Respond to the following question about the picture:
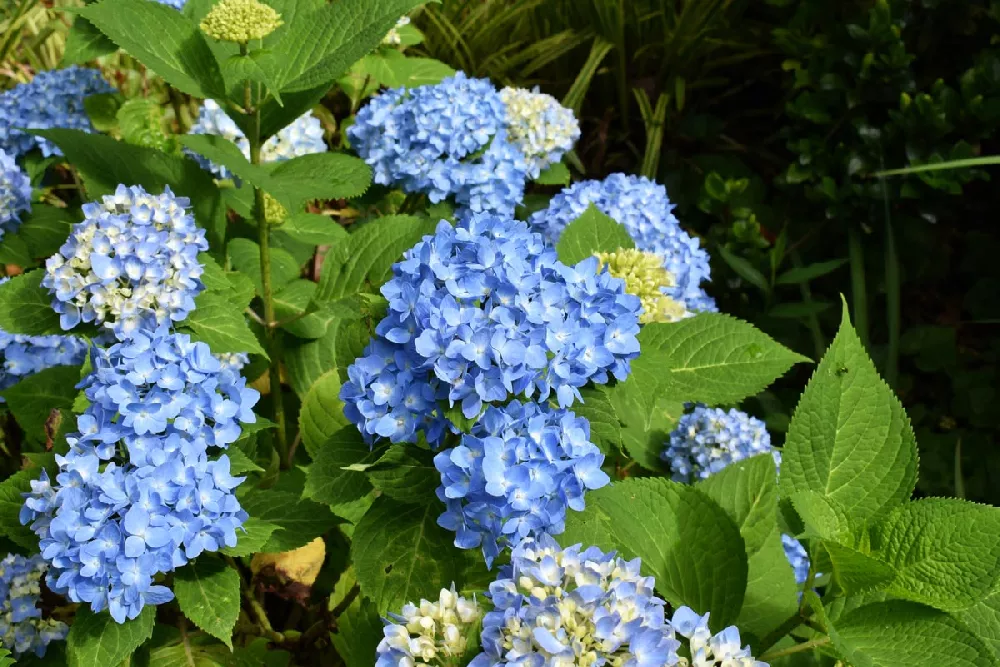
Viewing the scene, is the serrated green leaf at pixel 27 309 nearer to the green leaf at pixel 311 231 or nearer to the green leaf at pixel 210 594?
the green leaf at pixel 210 594

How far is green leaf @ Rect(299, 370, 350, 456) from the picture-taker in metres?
2.11

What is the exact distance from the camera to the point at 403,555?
1.37m

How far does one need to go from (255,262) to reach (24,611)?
1.10 m

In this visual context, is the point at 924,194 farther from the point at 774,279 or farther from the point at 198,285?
the point at 198,285

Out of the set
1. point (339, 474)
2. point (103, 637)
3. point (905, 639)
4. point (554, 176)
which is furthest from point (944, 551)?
point (554, 176)

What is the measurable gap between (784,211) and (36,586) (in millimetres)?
3376

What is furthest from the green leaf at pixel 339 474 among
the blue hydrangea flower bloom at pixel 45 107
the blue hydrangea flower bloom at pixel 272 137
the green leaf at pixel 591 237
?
the blue hydrangea flower bloom at pixel 45 107

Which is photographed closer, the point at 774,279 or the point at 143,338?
the point at 143,338

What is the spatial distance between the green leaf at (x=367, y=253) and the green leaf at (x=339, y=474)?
72 cm

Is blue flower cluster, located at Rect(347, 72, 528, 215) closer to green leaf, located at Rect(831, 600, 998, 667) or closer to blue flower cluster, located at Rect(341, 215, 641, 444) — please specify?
blue flower cluster, located at Rect(341, 215, 641, 444)

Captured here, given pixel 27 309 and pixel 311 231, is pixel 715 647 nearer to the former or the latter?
pixel 27 309

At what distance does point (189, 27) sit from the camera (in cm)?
188

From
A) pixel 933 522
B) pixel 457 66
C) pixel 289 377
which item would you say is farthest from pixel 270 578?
pixel 457 66

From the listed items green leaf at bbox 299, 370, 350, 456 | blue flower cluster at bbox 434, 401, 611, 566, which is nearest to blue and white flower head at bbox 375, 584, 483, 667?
blue flower cluster at bbox 434, 401, 611, 566
